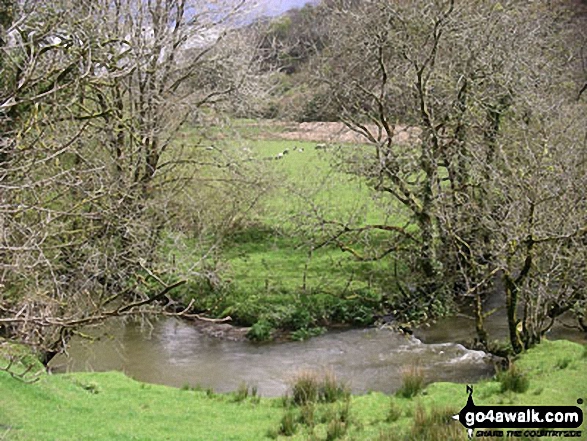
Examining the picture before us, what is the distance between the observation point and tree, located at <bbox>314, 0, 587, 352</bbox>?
35.9 feet

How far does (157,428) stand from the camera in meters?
7.64

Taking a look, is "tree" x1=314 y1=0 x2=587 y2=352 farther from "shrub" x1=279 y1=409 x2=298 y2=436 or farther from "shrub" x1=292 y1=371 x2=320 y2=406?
"shrub" x1=279 y1=409 x2=298 y2=436

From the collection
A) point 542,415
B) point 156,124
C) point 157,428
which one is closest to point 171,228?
point 156,124

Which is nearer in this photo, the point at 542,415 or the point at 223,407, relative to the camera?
the point at 542,415

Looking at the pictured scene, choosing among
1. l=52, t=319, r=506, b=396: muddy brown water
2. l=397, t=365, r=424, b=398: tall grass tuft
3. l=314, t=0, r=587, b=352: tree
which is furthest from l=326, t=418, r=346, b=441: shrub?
l=314, t=0, r=587, b=352: tree

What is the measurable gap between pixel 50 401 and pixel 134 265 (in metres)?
2.99

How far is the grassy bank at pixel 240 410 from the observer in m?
7.20

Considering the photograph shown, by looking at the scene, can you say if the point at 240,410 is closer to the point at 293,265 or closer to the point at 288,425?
the point at 288,425

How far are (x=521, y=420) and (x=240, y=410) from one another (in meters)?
3.37

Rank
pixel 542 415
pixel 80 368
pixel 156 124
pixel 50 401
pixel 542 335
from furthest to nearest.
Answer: pixel 156 124
pixel 80 368
pixel 542 335
pixel 50 401
pixel 542 415

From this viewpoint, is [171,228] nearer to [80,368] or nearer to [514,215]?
[80,368]

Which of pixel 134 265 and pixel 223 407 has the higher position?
pixel 134 265

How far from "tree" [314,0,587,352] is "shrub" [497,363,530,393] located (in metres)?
1.88

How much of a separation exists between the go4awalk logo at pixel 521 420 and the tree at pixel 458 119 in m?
3.10
